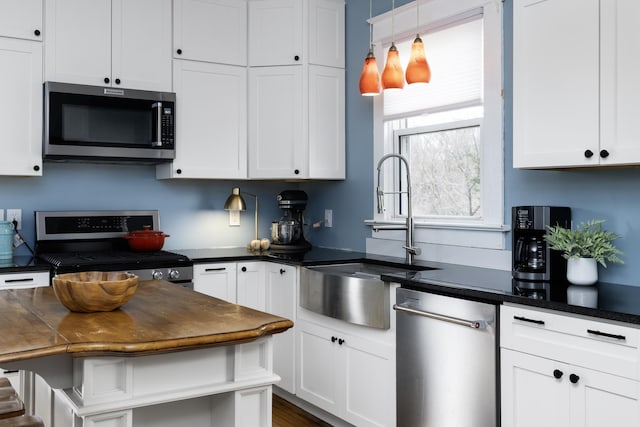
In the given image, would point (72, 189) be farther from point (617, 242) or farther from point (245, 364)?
point (617, 242)

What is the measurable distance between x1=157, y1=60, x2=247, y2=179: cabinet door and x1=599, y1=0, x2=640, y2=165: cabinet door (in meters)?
2.51

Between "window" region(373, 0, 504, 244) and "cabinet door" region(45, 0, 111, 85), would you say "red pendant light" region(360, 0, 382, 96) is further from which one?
"cabinet door" region(45, 0, 111, 85)

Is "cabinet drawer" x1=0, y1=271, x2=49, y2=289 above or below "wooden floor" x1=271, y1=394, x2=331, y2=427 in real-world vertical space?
above

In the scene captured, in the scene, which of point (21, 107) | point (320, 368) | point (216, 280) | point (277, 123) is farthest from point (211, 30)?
point (320, 368)

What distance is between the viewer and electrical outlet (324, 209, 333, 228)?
4578mm

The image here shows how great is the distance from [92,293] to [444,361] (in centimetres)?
148

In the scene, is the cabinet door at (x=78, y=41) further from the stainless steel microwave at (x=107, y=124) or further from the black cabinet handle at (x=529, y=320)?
the black cabinet handle at (x=529, y=320)

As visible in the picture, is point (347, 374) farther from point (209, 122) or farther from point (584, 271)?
point (209, 122)

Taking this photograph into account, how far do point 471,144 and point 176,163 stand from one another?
1.90m

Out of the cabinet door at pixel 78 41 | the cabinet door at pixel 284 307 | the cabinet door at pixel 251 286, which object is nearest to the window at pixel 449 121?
the cabinet door at pixel 284 307

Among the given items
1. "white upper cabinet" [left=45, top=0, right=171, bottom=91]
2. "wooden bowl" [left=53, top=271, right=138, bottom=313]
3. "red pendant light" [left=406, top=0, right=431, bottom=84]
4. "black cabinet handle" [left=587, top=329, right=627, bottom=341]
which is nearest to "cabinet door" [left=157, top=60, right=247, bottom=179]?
"white upper cabinet" [left=45, top=0, right=171, bottom=91]

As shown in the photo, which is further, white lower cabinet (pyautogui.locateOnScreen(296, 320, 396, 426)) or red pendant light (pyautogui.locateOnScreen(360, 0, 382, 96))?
red pendant light (pyautogui.locateOnScreen(360, 0, 382, 96))

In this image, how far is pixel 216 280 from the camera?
3.90 m

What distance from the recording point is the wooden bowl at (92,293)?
1911 mm
